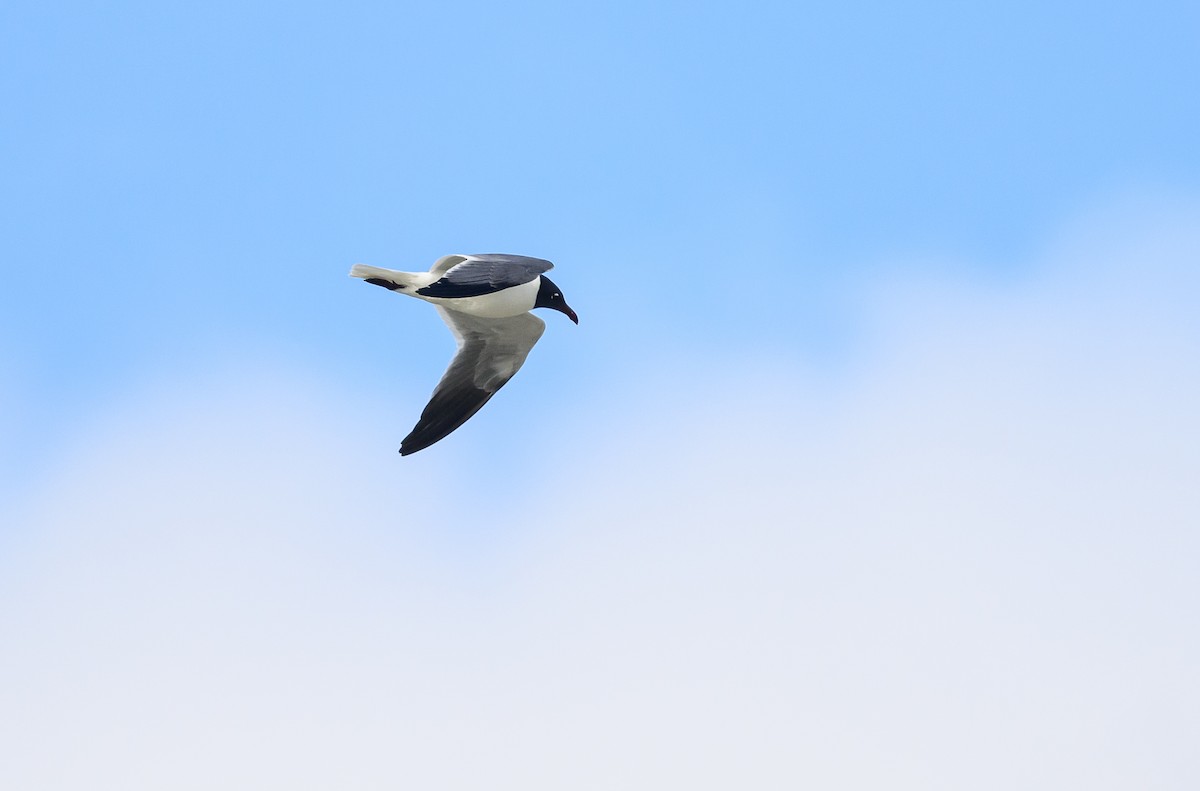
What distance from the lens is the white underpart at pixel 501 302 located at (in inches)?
693

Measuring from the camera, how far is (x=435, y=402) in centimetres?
1886

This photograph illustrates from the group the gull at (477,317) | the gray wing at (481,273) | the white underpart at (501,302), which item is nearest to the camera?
the gray wing at (481,273)

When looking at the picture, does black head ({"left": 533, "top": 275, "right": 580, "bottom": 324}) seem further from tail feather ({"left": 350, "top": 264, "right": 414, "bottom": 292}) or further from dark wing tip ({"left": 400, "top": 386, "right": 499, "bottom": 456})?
tail feather ({"left": 350, "top": 264, "right": 414, "bottom": 292})

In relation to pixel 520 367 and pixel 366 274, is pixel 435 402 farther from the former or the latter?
pixel 366 274

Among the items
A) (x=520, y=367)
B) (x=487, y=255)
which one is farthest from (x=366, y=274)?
(x=520, y=367)

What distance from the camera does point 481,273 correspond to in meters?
16.8

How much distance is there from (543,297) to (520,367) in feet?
3.97

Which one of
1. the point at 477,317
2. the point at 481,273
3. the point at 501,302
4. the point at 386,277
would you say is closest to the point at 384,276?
the point at 386,277

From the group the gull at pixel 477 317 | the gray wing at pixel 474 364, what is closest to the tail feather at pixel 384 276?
the gull at pixel 477 317

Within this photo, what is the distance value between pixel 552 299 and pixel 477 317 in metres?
1.00

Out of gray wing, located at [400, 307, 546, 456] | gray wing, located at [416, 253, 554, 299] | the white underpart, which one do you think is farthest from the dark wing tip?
gray wing, located at [416, 253, 554, 299]

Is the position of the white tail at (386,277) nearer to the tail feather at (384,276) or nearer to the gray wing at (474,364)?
the tail feather at (384,276)

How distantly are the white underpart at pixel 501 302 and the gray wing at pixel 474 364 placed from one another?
1.70 feet

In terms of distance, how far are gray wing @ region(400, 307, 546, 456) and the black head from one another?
0.85ft
